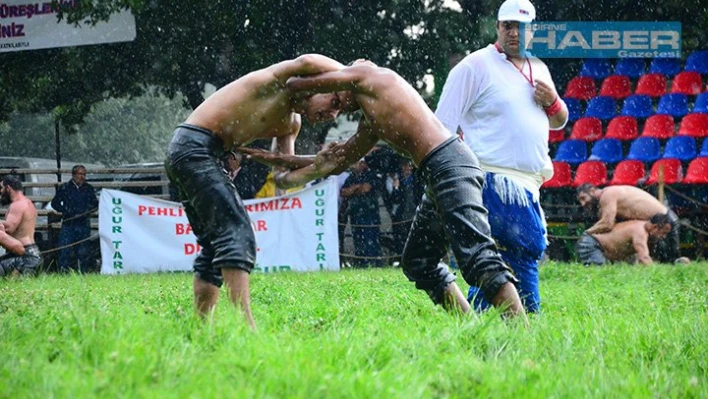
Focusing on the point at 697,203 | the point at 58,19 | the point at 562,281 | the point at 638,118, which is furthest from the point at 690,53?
the point at 58,19

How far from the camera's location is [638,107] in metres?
17.9

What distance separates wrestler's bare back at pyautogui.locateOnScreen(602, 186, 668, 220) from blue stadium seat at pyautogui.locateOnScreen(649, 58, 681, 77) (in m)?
3.85

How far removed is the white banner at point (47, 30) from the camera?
16625 millimetres

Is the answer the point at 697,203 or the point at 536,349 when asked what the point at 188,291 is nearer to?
the point at 536,349

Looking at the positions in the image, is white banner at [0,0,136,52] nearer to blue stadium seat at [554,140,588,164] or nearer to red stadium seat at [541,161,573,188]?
red stadium seat at [541,161,573,188]

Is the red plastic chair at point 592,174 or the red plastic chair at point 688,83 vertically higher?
the red plastic chair at point 688,83

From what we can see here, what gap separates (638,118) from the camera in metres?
18.0

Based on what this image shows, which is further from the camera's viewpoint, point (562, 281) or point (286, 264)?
point (286, 264)

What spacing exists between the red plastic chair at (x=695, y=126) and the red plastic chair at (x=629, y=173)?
818mm

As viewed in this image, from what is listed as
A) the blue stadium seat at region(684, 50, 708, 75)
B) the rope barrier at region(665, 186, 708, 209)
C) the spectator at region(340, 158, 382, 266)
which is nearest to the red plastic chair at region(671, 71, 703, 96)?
the blue stadium seat at region(684, 50, 708, 75)

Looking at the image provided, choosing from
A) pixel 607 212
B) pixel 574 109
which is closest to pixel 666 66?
pixel 574 109

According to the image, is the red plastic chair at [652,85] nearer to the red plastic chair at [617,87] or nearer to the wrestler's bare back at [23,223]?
the red plastic chair at [617,87]

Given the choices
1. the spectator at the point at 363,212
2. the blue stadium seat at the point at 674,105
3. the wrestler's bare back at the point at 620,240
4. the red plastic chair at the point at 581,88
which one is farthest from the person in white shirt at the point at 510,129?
the red plastic chair at the point at 581,88

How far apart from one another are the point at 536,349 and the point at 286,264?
35.5ft
